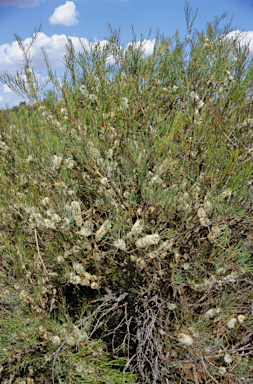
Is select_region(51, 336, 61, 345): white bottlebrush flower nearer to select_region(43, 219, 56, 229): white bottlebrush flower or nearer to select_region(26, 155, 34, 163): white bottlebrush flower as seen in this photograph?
select_region(43, 219, 56, 229): white bottlebrush flower

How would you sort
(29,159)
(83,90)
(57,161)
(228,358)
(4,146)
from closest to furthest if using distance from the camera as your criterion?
(228,358)
(57,161)
(83,90)
(29,159)
(4,146)

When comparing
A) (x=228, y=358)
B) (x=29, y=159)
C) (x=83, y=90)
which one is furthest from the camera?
(x=29, y=159)

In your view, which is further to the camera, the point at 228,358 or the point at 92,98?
the point at 92,98

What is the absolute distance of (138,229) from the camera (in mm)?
1790

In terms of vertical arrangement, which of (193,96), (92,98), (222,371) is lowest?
(222,371)

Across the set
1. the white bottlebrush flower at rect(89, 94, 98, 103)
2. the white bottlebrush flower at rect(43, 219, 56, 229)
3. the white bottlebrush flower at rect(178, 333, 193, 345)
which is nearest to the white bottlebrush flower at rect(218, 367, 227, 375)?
the white bottlebrush flower at rect(178, 333, 193, 345)

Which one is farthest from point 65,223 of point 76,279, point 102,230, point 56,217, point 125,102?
point 125,102

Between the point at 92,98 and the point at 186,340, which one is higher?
the point at 92,98

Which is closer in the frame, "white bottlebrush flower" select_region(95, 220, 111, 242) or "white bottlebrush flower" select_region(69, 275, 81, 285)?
"white bottlebrush flower" select_region(95, 220, 111, 242)

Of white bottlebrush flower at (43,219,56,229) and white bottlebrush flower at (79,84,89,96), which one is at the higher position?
white bottlebrush flower at (79,84,89,96)

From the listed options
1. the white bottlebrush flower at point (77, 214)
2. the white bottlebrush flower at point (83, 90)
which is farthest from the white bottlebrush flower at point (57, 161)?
the white bottlebrush flower at point (83, 90)

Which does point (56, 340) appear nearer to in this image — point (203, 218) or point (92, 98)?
point (203, 218)

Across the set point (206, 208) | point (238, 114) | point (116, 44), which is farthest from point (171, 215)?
point (116, 44)

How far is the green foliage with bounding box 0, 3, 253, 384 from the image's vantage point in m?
1.92
